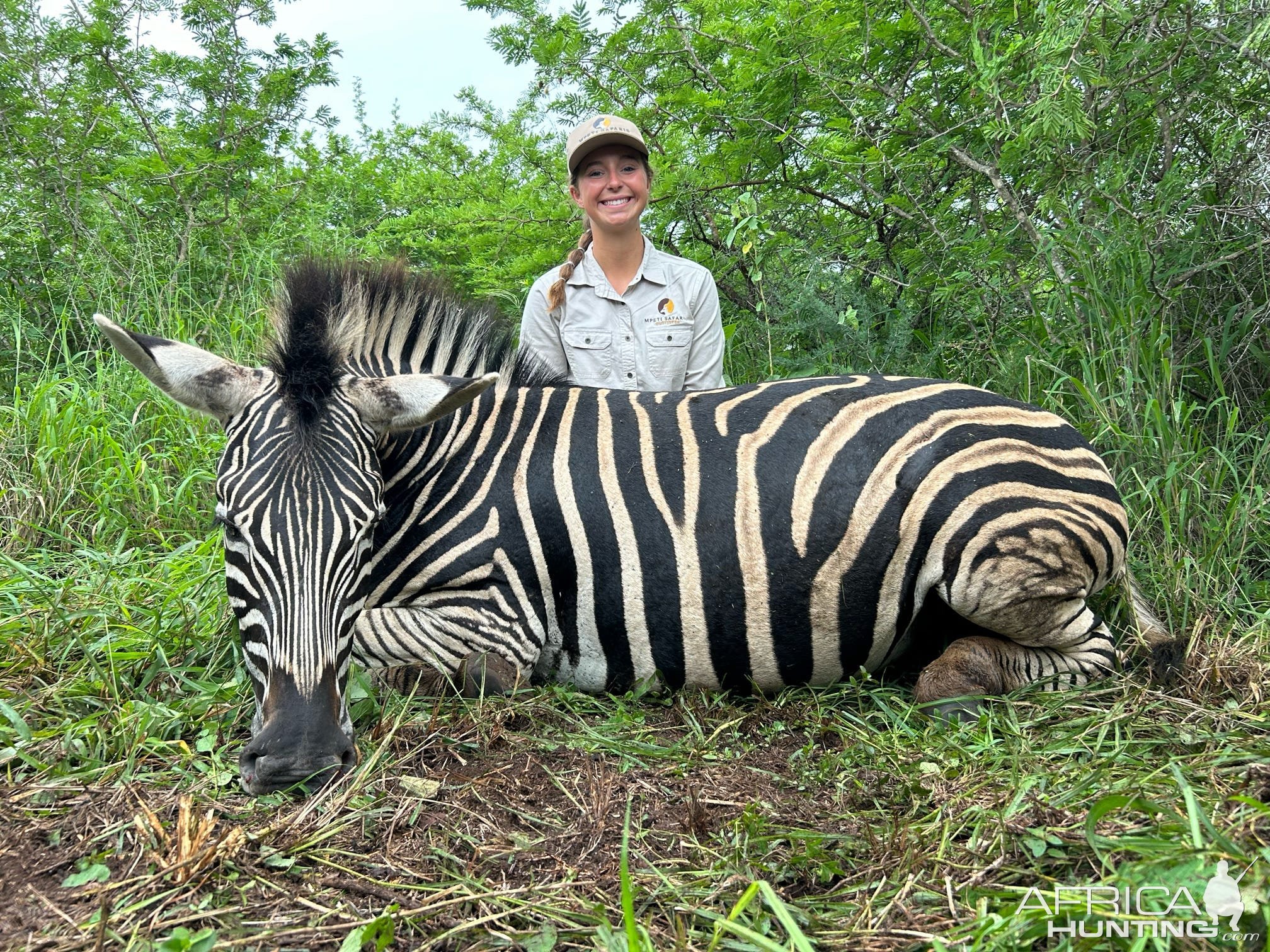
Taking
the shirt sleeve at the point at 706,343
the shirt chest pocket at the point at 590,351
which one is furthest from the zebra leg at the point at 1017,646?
the shirt chest pocket at the point at 590,351

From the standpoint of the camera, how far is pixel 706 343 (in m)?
5.50

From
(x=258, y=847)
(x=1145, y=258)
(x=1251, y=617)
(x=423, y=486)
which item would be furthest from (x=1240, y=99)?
(x=258, y=847)

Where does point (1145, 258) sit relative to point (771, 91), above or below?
below

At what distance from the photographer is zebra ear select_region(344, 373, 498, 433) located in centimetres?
308

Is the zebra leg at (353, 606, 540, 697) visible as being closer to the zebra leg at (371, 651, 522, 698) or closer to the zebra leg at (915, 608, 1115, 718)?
the zebra leg at (371, 651, 522, 698)

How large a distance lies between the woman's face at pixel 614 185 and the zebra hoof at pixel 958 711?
132 inches

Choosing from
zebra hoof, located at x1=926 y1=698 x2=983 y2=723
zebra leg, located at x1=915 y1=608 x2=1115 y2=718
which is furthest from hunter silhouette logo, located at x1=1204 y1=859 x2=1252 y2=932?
zebra leg, located at x1=915 y1=608 x2=1115 y2=718

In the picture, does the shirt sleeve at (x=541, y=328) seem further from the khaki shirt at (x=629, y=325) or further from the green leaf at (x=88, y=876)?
the green leaf at (x=88, y=876)

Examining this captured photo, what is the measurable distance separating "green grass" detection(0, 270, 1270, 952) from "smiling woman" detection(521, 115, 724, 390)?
2113 mm

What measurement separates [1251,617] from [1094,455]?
100cm

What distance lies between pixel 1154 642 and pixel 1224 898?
6.62 ft

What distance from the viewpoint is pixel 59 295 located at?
23.1 feet

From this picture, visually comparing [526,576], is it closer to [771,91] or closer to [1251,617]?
[1251,617]

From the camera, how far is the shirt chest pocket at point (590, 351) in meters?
5.39
